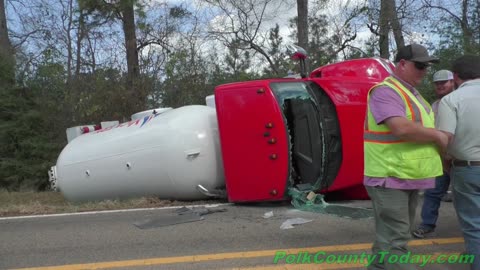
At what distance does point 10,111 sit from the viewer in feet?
39.3

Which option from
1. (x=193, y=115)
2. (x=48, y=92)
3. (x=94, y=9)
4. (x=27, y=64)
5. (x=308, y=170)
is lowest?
(x=308, y=170)

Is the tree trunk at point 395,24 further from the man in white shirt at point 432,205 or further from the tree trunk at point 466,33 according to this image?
the man in white shirt at point 432,205

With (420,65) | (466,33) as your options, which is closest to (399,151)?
(420,65)

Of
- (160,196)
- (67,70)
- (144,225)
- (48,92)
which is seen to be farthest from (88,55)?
(144,225)

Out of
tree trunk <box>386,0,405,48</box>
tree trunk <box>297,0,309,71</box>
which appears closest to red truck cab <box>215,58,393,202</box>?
tree trunk <box>297,0,309,71</box>

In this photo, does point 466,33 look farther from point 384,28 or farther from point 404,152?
point 404,152

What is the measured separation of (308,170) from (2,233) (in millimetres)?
3472

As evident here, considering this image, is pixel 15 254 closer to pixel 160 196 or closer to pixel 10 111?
pixel 160 196

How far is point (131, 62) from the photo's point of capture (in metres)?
13.0

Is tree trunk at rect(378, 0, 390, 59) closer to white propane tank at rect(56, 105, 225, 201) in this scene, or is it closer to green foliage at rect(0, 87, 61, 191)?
white propane tank at rect(56, 105, 225, 201)

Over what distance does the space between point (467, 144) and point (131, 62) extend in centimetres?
1128

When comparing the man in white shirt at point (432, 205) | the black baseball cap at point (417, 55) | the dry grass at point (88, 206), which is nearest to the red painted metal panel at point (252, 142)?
the dry grass at point (88, 206)

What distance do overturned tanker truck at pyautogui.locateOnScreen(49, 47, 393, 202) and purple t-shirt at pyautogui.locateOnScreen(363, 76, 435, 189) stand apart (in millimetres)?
2651

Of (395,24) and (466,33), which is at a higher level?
(395,24)
